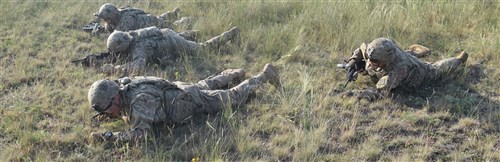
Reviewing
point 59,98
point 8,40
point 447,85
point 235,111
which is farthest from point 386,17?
point 8,40

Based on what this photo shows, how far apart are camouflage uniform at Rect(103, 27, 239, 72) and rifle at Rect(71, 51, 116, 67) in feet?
0.53

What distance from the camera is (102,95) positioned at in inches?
210

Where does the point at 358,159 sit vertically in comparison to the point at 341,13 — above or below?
below

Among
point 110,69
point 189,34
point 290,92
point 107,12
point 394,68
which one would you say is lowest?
point 290,92

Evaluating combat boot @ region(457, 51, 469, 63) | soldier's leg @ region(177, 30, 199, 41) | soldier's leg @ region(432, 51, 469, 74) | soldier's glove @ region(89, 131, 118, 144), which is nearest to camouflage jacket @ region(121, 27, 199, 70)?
soldier's leg @ region(177, 30, 199, 41)

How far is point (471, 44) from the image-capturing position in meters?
7.68

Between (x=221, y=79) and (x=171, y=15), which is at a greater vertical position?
(x=171, y=15)

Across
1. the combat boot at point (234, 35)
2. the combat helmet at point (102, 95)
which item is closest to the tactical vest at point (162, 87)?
the combat helmet at point (102, 95)

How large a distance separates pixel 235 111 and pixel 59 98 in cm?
228

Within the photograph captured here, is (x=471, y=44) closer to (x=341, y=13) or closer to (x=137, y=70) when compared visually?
(x=341, y=13)

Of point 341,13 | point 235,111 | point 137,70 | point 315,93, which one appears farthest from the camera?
point 341,13

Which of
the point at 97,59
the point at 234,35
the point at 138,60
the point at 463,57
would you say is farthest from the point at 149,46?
the point at 463,57

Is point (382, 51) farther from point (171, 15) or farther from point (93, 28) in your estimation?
point (93, 28)

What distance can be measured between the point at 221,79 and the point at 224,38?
1.78 metres
